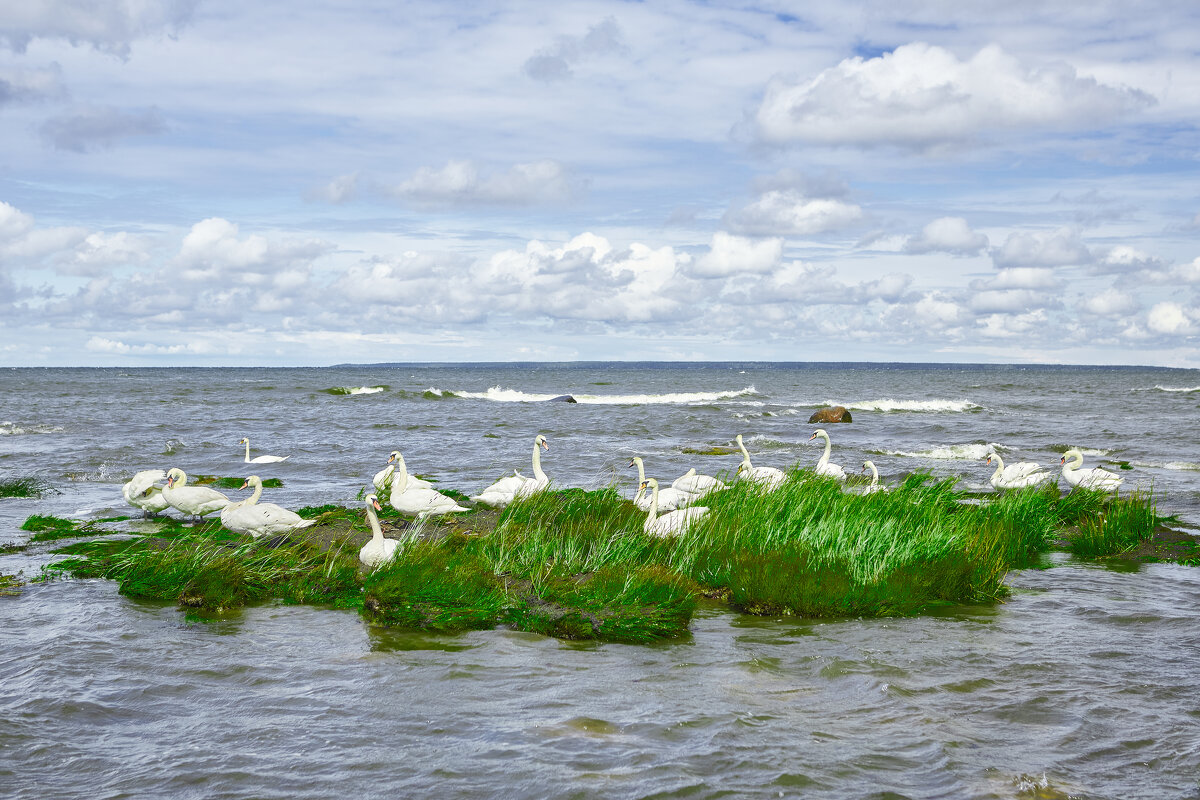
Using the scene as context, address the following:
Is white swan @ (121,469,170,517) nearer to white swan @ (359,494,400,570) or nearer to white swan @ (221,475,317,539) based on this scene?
white swan @ (221,475,317,539)

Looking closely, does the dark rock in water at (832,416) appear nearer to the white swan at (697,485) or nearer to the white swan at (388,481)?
the white swan at (697,485)

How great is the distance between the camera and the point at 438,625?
9219mm

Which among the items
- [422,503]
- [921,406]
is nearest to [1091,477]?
[422,503]

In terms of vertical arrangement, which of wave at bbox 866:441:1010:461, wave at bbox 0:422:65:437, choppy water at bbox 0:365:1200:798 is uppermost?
wave at bbox 0:422:65:437

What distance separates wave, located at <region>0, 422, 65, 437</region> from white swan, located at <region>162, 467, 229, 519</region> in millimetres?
22516

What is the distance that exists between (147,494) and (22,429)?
77.0 feet

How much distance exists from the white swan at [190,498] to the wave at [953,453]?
2100cm

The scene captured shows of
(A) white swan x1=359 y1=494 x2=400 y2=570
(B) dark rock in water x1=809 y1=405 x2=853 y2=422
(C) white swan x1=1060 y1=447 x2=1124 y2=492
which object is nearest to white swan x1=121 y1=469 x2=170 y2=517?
(A) white swan x1=359 y1=494 x2=400 y2=570

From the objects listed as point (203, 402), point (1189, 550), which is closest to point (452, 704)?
point (1189, 550)

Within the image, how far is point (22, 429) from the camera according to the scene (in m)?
34.9

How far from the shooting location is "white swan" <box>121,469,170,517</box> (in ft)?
51.9

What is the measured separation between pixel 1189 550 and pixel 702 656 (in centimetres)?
924

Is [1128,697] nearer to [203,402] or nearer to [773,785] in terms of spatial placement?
[773,785]

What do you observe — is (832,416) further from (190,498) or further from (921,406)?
(190,498)
